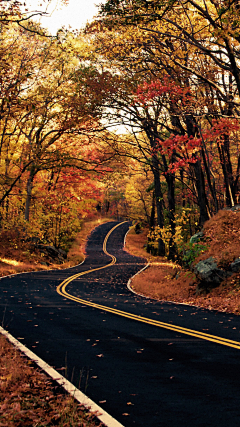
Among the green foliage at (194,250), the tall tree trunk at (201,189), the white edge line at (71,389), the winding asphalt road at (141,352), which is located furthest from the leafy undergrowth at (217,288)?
the white edge line at (71,389)

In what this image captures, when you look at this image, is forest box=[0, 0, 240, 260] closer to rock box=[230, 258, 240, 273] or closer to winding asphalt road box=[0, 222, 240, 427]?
rock box=[230, 258, 240, 273]

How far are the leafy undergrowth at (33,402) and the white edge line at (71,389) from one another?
92 mm

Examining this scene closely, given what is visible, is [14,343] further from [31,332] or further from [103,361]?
[103,361]

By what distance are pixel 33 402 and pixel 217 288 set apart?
9.54 meters

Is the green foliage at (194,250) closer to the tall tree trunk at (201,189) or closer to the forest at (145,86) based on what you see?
the forest at (145,86)

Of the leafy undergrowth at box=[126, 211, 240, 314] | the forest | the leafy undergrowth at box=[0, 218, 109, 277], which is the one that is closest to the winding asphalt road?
the leafy undergrowth at box=[126, 211, 240, 314]

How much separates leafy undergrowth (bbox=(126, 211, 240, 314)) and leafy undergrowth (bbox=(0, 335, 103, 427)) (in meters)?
6.96

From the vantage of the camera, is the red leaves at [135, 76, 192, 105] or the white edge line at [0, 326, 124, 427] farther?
the red leaves at [135, 76, 192, 105]

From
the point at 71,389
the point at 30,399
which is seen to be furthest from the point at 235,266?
the point at 30,399

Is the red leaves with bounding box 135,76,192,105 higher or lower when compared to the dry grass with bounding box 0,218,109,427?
higher

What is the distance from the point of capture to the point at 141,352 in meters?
6.75

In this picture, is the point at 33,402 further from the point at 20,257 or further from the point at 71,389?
the point at 20,257

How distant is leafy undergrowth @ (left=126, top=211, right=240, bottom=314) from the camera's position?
1205 centimetres

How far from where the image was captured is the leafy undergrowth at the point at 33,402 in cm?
411
